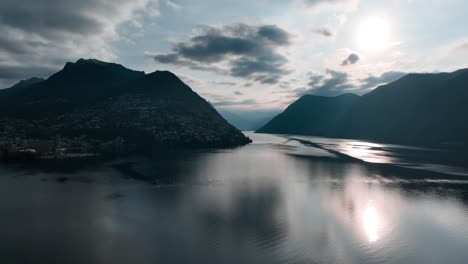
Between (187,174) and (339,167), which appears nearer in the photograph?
(187,174)

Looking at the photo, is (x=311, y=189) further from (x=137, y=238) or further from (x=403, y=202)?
(x=137, y=238)

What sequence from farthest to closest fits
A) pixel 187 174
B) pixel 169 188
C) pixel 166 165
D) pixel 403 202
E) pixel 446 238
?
pixel 166 165, pixel 187 174, pixel 169 188, pixel 403 202, pixel 446 238

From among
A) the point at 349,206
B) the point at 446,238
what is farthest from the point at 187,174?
the point at 446,238

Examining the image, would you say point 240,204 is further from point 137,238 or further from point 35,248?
point 35,248

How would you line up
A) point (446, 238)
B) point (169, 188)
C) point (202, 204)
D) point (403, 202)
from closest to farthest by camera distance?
point (446, 238)
point (202, 204)
point (403, 202)
point (169, 188)

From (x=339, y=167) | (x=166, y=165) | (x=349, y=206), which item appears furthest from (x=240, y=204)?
(x=339, y=167)

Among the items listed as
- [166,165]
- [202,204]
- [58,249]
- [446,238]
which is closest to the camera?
[58,249]
